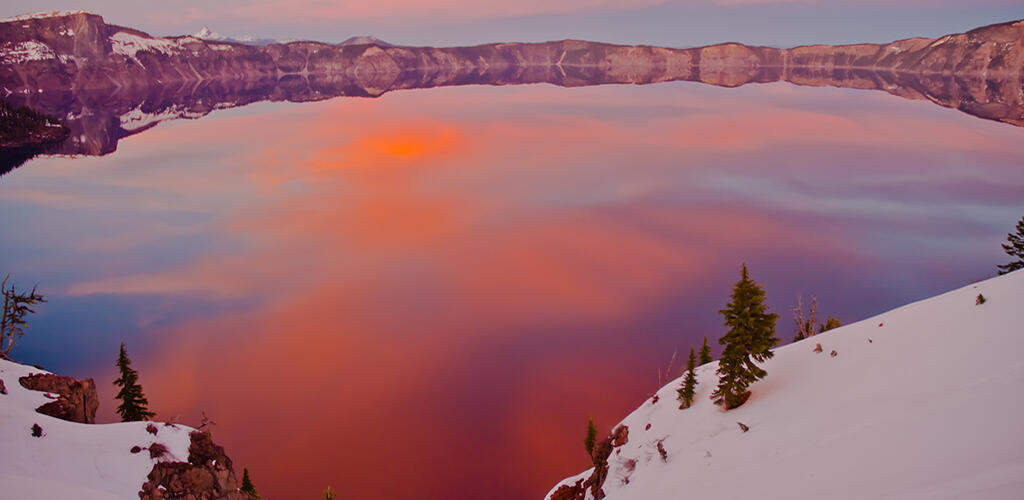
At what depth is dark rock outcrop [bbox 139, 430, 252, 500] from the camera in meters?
19.3

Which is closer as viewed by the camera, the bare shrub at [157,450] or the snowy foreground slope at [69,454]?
the snowy foreground slope at [69,454]

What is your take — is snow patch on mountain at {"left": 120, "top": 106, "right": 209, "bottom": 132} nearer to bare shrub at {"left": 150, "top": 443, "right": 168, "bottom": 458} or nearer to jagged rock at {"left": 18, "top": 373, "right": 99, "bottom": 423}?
jagged rock at {"left": 18, "top": 373, "right": 99, "bottom": 423}

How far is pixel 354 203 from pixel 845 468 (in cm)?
6308

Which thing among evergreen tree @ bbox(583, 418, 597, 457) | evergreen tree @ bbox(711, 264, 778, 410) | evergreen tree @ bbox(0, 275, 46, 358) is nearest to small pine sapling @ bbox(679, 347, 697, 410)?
evergreen tree @ bbox(711, 264, 778, 410)

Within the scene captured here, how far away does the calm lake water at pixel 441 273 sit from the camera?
2694cm

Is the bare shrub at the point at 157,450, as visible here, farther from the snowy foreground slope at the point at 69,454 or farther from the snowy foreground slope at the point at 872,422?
the snowy foreground slope at the point at 872,422

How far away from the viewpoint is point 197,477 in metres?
20.4

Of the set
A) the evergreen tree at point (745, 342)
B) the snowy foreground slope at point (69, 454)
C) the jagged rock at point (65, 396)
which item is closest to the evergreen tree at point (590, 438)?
the evergreen tree at point (745, 342)

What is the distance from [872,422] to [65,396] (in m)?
31.1

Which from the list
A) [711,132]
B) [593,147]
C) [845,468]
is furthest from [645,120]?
[845,468]

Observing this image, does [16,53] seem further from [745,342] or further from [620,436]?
[745,342]

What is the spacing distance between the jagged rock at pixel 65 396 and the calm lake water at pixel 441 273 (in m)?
4.01

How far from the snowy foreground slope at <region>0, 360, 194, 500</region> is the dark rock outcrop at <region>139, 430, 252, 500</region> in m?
0.32

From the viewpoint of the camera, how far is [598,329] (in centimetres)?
3512
